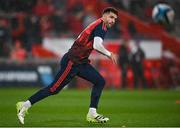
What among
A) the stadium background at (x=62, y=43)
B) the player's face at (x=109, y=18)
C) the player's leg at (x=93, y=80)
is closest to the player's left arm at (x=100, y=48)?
the player's face at (x=109, y=18)

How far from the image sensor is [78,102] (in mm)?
19281

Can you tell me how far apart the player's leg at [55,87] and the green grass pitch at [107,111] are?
0.34 metres

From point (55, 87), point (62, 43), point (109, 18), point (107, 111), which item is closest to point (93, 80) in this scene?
point (55, 87)

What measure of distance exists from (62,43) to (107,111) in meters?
11.1

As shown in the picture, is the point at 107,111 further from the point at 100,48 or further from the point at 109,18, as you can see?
the point at 100,48

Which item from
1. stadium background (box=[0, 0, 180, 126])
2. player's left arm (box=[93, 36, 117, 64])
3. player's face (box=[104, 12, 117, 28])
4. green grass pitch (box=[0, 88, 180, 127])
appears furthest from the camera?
stadium background (box=[0, 0, 180, 126])

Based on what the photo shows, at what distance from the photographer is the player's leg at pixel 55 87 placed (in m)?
12.6

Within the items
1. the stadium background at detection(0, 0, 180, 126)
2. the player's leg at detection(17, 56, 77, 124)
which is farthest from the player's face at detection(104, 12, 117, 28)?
the stadium background at detection(0, 0, 180, 126)

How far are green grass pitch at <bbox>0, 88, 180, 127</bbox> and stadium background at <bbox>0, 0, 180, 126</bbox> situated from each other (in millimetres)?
3957

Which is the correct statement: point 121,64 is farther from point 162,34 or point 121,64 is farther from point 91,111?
point 91,111

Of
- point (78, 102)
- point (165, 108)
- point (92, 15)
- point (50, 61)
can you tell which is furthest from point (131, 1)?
point (165, 108)

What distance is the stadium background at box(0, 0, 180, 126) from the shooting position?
26109mm

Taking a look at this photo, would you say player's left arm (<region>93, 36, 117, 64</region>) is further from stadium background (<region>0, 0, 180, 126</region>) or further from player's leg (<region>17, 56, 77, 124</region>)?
stadium background (<region>0, 0, 180, 126</region>)

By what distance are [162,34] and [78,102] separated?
9.49 meters
